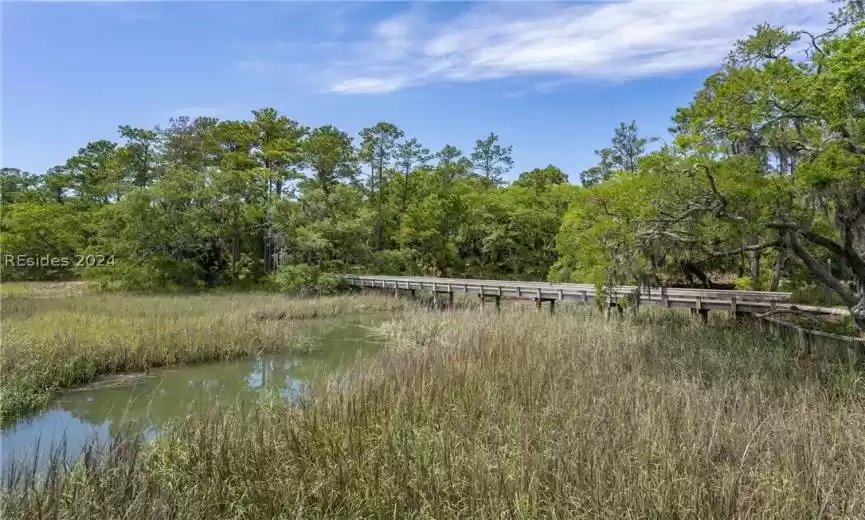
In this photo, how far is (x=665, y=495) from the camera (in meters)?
3.39

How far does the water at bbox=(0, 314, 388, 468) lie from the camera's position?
19.4ft

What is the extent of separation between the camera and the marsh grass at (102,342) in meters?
7.85

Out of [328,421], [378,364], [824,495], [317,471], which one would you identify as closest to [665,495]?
[824,495]

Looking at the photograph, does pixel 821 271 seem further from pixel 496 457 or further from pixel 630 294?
pixel 496 457

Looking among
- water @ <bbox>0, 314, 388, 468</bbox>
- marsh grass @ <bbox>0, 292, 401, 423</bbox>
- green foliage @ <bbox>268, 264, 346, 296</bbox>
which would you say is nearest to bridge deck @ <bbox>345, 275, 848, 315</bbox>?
green foliage @ <bbox>268, 264, 346, 296</bbox>

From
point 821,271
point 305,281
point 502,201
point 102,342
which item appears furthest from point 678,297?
point 502,201

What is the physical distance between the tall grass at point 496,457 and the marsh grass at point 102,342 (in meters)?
4.64

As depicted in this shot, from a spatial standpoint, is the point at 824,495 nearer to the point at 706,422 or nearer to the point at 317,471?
the point at 706,422

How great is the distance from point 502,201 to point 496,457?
28.2 meters

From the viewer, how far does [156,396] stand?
→ 8.11 m

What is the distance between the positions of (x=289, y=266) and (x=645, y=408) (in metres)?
20.6

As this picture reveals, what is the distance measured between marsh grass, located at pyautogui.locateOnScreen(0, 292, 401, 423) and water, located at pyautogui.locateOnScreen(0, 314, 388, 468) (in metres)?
0.34

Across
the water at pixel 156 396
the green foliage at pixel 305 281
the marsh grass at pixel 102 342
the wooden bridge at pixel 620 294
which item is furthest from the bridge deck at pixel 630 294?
the marsh grass at pixel 102 342

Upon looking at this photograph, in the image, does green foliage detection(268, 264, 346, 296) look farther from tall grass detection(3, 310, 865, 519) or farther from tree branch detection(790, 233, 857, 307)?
tree branch detection(790, 233, 857, 307)
